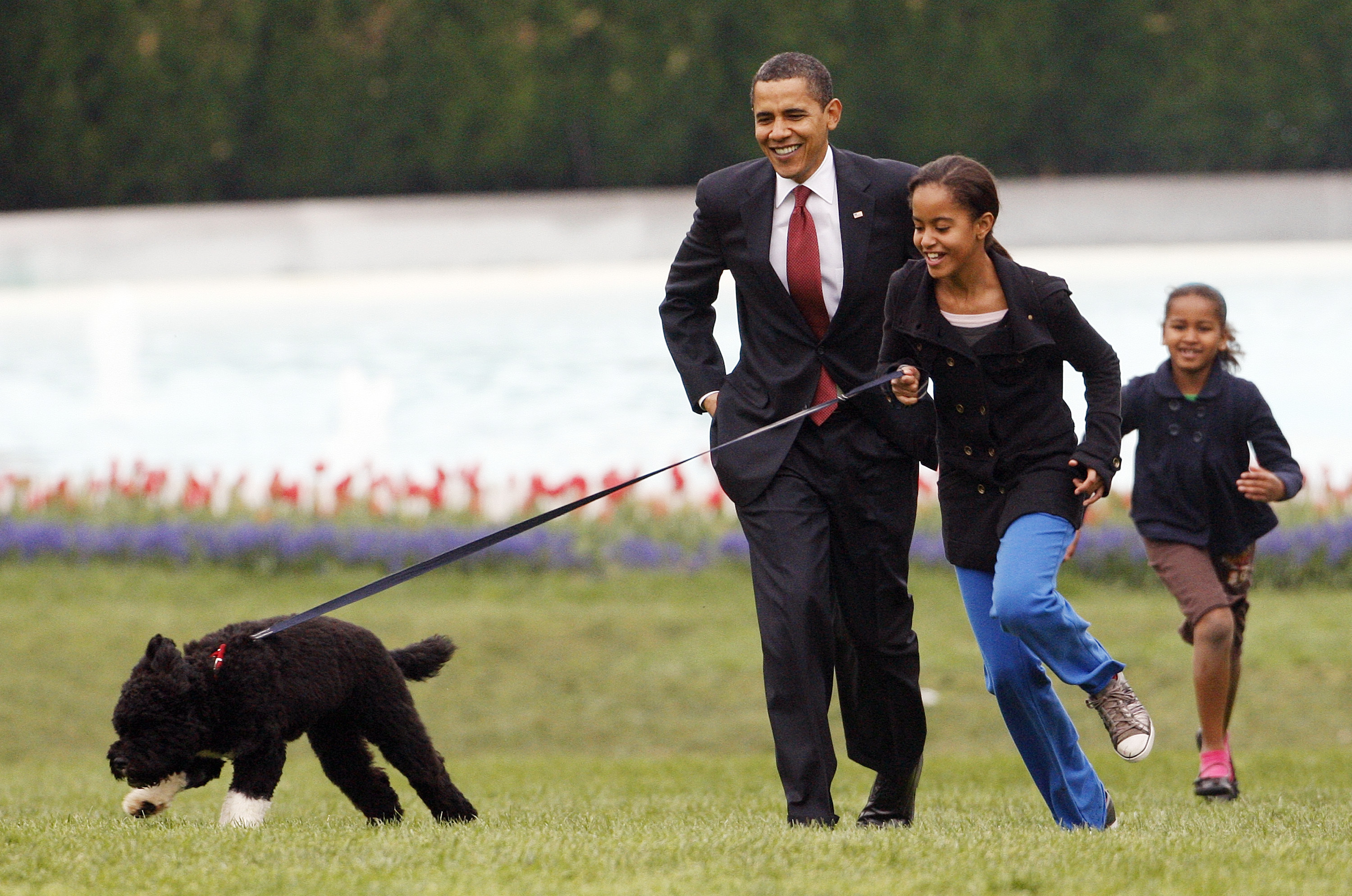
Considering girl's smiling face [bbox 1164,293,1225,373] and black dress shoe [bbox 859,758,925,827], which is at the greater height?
girl's smiling face [bbox 1164,293,1225,373]

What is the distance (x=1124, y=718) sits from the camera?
4855mm

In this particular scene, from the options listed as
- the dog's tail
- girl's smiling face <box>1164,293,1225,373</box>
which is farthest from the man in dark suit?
girl's smiling face <box>1164,293,1225,373</box>

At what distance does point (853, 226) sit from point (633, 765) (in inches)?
153

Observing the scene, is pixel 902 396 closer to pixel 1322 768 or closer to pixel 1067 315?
pixel 1067 315

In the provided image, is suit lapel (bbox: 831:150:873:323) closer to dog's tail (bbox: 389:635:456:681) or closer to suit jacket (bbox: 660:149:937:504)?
suit jacket (bbox: 660:149:937:504)

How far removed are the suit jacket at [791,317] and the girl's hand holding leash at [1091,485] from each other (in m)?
0.50

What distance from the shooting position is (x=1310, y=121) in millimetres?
24062

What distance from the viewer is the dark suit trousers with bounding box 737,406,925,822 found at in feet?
16.7

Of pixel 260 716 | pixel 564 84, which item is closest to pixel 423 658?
pixel 260 716

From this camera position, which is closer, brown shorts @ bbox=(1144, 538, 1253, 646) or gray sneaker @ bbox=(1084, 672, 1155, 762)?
gray sneaker @ bbox=(1084, 672, 1155, 762)

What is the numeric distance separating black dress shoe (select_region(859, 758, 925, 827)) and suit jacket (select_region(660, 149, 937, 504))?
0.97 m

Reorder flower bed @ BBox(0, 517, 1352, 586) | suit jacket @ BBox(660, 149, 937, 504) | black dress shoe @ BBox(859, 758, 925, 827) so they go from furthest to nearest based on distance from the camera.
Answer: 1. flower bed @ BBox(0, 517, 1352, 586)
2. black dress shoe @ BBox(859, 758, 925, 827)
3. suit jacket @ BBox(660, 149, 937, 504)

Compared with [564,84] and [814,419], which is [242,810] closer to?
[814,419]

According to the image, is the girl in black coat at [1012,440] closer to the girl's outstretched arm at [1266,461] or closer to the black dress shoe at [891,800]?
the black dress shoe at [891,800]
